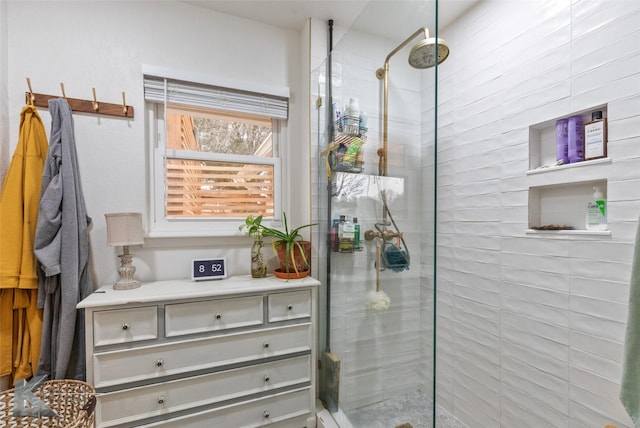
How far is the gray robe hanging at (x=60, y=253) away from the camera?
1330 mm

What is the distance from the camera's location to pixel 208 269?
166cm

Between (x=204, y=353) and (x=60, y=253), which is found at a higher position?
(x=60, y=253)

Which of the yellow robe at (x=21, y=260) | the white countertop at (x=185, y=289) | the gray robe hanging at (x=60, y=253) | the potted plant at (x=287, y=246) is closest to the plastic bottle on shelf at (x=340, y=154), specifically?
the potted plant at (x=287, y=246)

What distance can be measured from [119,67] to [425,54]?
1.64 meters

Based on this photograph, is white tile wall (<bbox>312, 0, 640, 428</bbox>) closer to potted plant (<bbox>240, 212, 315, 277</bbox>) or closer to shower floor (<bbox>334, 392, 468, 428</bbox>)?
shower floor (<bbox>334, 392, 468, 428</bbox>)

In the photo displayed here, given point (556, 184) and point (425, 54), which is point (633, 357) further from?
point (425, 54)

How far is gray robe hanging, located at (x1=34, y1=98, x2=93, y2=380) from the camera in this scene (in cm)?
133

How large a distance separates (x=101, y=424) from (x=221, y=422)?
513mm

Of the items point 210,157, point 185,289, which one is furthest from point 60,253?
point 210,157

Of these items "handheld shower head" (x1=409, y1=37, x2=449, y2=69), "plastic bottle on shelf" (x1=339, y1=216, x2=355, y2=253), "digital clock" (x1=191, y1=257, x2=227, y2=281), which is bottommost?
"digital clock" (x1=191, y1=257, x2=227, y2=281)

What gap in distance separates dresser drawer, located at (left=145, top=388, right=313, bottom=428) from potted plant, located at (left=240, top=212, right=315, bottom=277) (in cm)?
66

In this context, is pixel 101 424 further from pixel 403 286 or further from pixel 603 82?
pixel 603 82

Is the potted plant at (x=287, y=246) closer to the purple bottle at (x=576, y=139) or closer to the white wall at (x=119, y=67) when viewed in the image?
the white wall at (x=119, y=67)

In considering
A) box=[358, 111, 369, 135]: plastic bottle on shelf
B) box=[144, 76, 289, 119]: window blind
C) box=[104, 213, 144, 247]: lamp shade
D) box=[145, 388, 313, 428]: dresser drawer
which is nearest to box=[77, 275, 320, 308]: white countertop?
box=[104, 213, 144, 247]: lamp shade
